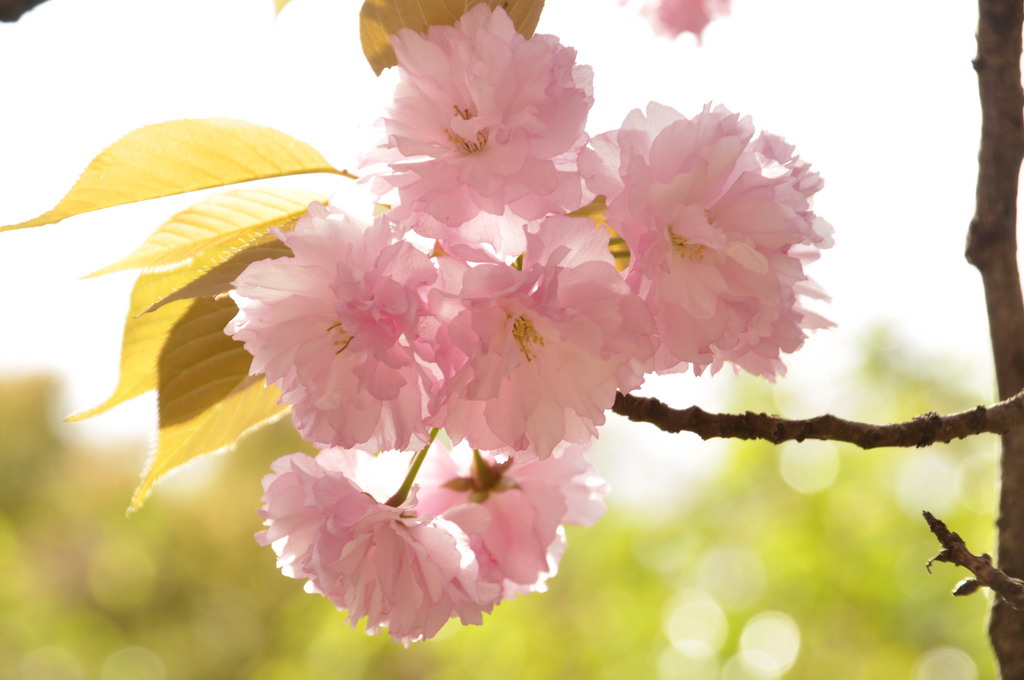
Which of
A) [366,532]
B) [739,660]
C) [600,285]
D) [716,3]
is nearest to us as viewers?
[600,285]

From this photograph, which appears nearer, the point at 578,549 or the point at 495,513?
the point at 495,513

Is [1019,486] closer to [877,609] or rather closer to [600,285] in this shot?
[600,285]

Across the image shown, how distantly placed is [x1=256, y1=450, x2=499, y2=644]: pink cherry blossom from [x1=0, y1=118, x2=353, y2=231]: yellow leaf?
19cm

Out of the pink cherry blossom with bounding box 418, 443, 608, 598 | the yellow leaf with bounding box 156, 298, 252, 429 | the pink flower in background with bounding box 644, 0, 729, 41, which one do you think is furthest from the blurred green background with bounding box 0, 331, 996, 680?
the yellow leaf with bounding box 156, 298, 252, 429

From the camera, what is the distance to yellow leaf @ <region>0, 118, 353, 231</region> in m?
0.50

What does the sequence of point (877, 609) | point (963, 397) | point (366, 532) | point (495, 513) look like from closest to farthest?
1. point (366, 532)
2. point (495, 513)
3. point (877, 609)
4. point (963, 397)

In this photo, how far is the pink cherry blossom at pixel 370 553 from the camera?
1.67 feet

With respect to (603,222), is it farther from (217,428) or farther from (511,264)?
(217,428)

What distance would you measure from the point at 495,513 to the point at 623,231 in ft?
0.89

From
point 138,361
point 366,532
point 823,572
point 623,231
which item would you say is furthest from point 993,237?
point 823,572

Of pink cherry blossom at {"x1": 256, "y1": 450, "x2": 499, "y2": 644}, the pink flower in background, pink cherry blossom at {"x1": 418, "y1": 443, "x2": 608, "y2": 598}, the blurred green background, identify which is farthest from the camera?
the blurred green background

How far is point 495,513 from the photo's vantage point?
2.04ft

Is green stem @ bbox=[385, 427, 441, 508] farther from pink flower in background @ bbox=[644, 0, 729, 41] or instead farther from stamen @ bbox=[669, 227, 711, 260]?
pink flower in background @ bbox=[644, 0, 729, 41]

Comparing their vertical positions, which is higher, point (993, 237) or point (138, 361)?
point (993, 237)
